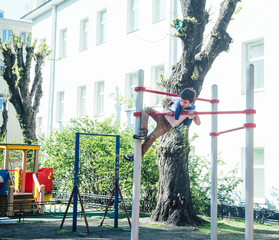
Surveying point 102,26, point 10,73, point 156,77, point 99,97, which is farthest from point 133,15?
point 10,73

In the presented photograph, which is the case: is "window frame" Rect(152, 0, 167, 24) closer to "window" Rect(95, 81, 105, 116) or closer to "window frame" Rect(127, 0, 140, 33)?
"window frame" Rect(127, 0, 140, 33)

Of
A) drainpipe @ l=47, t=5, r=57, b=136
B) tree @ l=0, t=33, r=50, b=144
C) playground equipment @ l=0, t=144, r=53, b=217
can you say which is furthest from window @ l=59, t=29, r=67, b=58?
playground equipment @ l=0, t=144, r=53, b=217

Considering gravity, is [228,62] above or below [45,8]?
below

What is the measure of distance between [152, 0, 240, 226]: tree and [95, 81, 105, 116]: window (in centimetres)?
1096

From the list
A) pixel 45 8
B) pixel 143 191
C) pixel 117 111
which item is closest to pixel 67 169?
pixel 143 191

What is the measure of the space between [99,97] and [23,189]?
9.08m

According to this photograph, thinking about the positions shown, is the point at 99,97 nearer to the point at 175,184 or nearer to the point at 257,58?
the point at 257,58

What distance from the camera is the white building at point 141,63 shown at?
14.9 m

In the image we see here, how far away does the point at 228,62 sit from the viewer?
52.8 ft

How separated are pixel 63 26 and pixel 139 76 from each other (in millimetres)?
20170

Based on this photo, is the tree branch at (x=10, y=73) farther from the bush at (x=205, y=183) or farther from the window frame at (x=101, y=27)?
the bush at (x=205, y=183)

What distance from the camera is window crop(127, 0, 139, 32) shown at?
21.2 metres

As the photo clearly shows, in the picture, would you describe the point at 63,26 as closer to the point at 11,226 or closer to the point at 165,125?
the point at 11,226

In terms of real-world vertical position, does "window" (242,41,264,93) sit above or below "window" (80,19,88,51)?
below
